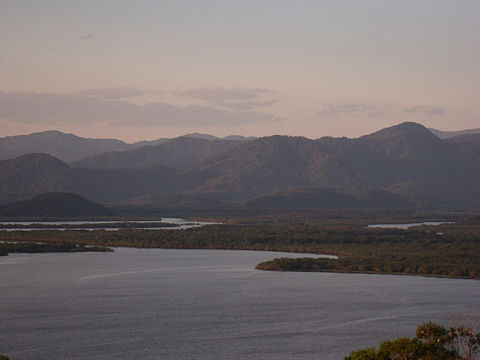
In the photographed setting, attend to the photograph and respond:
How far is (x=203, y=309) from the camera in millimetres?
61312

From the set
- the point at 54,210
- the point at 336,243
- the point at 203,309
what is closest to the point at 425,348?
the point at 203,309

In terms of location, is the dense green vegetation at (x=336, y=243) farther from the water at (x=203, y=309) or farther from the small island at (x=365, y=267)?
the water at (x=203, y=309)

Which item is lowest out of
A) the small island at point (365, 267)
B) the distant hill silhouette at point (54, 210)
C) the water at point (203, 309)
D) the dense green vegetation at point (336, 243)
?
the water at point (203, 309)

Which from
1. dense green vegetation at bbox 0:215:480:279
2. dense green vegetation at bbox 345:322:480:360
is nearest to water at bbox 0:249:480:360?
dense green vegetation at bbox 0:215:480:279

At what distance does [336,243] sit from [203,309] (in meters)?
53.5

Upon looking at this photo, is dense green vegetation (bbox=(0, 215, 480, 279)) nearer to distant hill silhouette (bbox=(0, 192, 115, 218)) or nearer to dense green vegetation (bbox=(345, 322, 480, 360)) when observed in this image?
dense green vegetation (bbox=(345, 322, 480, 360))

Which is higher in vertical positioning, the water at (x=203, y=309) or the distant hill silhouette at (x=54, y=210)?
the distant hill silhouette at (x=54, y=210)

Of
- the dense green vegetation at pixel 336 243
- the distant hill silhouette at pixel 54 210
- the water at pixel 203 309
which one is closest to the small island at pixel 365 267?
the dense green vegetation at pixel 336 243

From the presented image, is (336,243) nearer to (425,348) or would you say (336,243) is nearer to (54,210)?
(425,348)

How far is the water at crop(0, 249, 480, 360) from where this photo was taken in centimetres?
4866

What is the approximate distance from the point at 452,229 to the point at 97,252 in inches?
2449

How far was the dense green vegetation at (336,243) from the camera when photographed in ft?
279

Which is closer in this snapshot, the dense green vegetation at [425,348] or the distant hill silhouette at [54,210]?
the dense green vegetation at [425,348]

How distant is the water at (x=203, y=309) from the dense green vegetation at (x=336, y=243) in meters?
4.09
